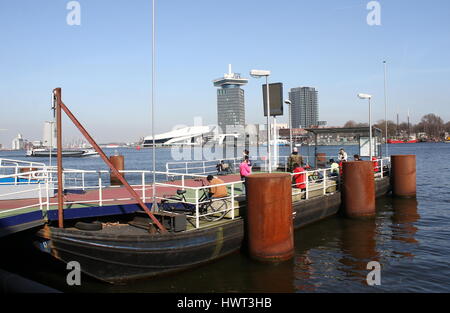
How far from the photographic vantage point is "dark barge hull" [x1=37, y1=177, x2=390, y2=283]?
817 cm

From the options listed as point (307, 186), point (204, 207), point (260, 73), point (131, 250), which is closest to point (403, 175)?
point (307, 186)

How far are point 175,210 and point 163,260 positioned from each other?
1.89 meters

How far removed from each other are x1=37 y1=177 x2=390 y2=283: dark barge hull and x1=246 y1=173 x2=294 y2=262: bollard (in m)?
0.84

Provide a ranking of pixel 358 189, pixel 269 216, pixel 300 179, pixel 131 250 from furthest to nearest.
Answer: pixel 358 189
pixel 300 179
pixel 269 216
pixel 131 250

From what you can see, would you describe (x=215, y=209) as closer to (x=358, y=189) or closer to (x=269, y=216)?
(x=269, y=216)

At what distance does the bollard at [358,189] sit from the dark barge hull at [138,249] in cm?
708

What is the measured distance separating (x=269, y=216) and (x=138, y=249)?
360 cm

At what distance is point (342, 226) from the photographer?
15617 millimetres

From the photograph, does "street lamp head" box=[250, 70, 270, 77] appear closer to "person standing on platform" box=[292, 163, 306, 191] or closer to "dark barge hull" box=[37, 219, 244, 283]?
"person standing on platform" box=[292, 163, 306, 191]

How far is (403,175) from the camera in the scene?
72.0 feet

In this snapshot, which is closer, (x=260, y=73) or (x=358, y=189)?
(x=260, y=73)

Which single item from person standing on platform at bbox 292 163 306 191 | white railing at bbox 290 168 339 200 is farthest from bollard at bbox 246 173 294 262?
person standing on platform at bbox 292 163 306 191

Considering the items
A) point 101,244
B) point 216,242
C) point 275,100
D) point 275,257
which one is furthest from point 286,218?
point 275,100
